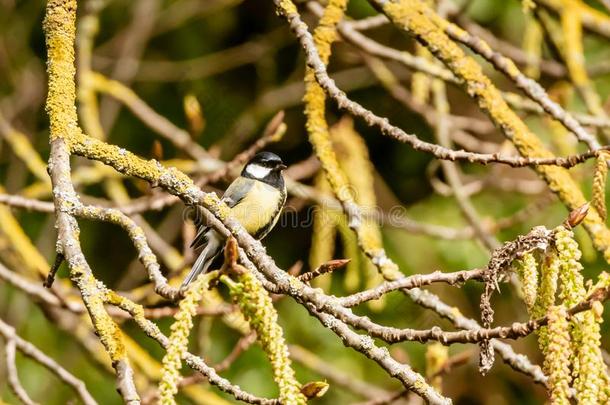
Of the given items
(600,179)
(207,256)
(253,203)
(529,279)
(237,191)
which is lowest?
(529,279)

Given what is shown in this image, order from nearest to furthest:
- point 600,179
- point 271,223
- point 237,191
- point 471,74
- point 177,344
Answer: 1. point 177,344
2. point 600,179
3. point 471,74
4. point 271,223
5. point 237,191

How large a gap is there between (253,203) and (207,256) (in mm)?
310

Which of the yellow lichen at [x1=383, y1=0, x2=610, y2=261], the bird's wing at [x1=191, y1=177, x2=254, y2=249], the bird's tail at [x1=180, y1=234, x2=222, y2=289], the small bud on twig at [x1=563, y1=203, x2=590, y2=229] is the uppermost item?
the bird's wing at [x1=191, y1=177, x2=254, y2=249]

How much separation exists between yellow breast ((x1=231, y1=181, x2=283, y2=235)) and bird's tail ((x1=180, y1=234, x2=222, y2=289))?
0.14 m

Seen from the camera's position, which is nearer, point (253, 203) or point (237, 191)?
point (253, 203)

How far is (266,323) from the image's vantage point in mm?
993

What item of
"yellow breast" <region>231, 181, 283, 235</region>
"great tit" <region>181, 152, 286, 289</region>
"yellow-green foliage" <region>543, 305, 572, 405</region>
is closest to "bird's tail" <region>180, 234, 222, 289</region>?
"great tit" <region>181, 152, 286, 289</region>

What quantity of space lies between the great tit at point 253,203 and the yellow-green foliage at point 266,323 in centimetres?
178

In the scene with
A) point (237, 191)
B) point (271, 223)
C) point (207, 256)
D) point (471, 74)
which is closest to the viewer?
point (471, 74)

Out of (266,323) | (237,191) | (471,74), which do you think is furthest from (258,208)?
(266,323)

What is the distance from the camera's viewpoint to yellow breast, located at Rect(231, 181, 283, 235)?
9.74 feet

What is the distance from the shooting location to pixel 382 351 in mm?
1236

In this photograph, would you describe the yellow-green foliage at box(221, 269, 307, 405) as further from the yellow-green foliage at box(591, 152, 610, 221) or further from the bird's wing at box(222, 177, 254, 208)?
the bird's wing at box(222, 177, 254, 208)

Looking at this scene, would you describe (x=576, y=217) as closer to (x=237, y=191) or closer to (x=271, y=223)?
(x=271, y=223)
